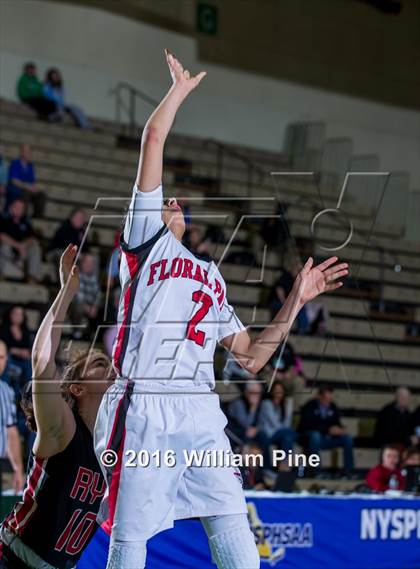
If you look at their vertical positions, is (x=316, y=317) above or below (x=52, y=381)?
below

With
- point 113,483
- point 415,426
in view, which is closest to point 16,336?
point 415,426

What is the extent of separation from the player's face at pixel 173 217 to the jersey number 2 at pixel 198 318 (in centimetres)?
28

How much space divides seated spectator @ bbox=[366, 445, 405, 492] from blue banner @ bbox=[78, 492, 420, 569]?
124 centimetres

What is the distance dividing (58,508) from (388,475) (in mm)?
6980

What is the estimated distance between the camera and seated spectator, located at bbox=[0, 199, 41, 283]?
1351 centimetres

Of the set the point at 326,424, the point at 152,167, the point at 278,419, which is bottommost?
the point at 326,424

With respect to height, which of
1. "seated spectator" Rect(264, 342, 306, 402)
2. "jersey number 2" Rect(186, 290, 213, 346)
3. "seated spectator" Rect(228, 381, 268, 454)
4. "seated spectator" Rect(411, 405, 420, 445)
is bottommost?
"seated spectator" Rect(411, 405, 420, 445)

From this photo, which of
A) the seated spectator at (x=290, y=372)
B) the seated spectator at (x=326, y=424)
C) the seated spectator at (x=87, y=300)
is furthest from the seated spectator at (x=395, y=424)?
the seated spectator at (x=87, y=300)

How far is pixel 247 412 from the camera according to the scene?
1222 centimetres

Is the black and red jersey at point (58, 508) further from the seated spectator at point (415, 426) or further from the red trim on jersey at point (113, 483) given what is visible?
the seated spectator at point (415, 426)

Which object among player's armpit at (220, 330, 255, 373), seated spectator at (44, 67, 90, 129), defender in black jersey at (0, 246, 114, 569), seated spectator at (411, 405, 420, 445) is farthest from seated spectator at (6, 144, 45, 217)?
defender in black jersey at (0, 246, 114, 569)

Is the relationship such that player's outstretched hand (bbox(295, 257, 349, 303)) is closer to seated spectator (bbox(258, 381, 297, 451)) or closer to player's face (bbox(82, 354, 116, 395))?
player's face (bbox(82, 354, 116, 395))

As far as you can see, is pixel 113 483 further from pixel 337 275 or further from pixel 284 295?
pixel 284 295

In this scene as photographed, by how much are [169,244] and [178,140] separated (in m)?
15.6
